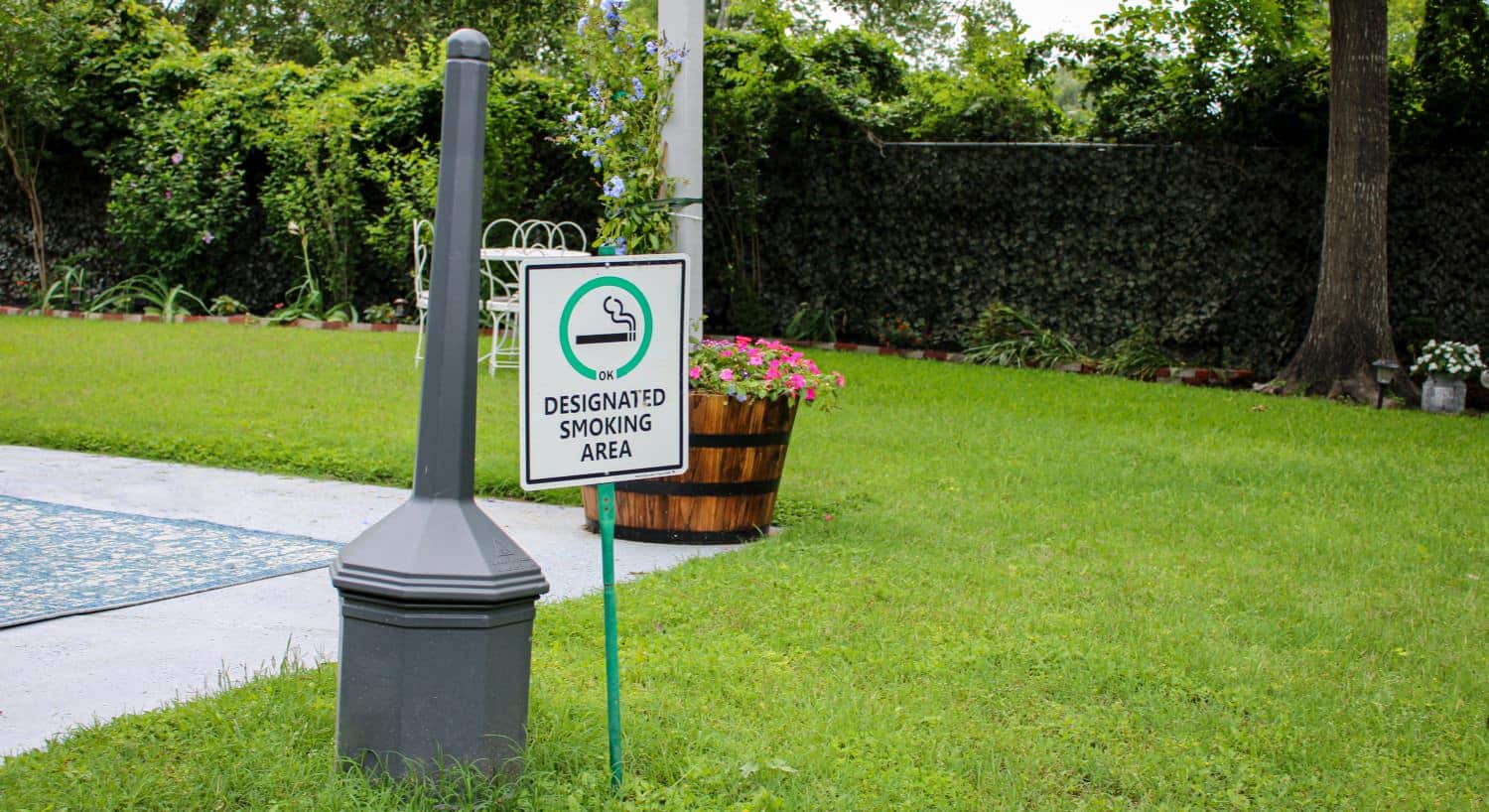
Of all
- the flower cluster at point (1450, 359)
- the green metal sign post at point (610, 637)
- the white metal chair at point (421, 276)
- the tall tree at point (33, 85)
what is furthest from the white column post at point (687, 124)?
the tall tree at point (33, 85)

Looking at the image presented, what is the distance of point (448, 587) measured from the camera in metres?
2.85

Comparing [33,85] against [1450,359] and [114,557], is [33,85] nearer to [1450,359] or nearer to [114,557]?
[114,557]

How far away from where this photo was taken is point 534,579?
2971 mm

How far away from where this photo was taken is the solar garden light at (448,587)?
9.46ft

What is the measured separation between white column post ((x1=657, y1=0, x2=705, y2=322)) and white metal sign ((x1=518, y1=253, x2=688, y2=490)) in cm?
283

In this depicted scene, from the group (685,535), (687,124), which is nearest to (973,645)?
(685,535)

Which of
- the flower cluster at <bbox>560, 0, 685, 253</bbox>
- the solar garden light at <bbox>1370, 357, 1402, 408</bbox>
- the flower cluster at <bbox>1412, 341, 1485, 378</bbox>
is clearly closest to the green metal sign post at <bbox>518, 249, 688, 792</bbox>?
the flower cluster at <bbox>560, 0, 685, 253</bbox>

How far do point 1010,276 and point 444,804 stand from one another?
11.1 metres

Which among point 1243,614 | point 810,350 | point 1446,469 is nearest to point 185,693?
point 1243,614

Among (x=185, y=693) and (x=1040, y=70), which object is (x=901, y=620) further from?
(x=1040, y=70)

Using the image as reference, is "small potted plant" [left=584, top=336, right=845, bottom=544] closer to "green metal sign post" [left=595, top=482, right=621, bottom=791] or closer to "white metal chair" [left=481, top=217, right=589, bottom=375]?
"green metal sign post" [left=595, top=482, right=621, bottom=791]

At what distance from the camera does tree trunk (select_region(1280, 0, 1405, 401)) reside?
36.6 feet

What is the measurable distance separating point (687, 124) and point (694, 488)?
1625 mm

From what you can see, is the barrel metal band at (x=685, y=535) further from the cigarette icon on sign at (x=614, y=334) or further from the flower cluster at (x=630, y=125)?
the cigarette icon on sign at (x=614, y=334)
